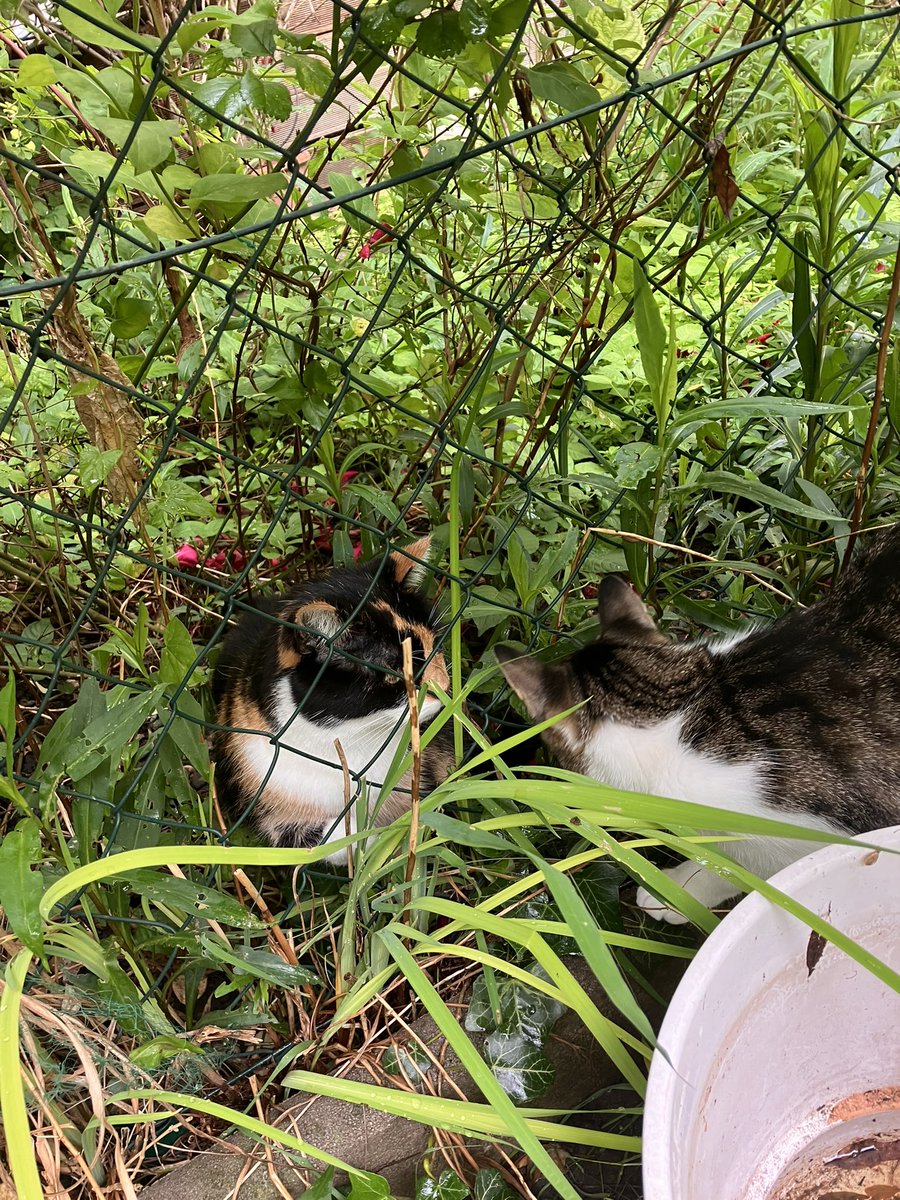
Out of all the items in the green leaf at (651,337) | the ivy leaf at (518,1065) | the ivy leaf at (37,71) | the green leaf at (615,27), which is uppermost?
the green leaf at (615,27)

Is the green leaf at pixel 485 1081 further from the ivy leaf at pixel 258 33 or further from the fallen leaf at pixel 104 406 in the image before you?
the ivy leaf at pixel 258 33

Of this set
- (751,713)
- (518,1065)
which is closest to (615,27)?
(751,713)

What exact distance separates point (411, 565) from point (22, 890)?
1037 mm

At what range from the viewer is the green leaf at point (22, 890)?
117 centimetres

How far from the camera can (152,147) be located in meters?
1.04

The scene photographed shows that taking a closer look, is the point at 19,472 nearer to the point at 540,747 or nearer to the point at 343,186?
the point at 343,186

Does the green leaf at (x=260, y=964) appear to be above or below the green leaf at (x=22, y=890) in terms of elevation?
below

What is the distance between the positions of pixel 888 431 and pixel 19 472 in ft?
6.66

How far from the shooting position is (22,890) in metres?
1.20

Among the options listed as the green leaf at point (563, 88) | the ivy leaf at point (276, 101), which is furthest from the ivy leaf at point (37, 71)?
the green leaf at point (563, 88)

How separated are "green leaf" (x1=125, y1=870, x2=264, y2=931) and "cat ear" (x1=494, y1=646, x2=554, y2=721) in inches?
24.4

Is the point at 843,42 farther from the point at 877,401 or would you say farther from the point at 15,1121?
the point at 15,1121

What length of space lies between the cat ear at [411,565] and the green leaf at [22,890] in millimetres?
832

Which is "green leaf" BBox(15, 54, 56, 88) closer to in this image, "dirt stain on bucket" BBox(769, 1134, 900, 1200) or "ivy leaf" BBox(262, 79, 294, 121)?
"ivy leaf" BBox(262, 79, 294, 121)
